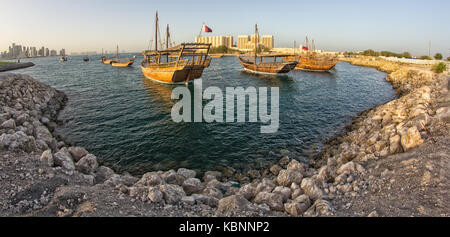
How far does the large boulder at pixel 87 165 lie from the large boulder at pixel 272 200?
5806 mm

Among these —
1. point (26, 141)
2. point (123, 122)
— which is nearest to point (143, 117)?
point (123, 122)

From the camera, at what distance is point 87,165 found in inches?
304

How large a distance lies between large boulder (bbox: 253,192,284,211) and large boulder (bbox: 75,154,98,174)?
229 inches

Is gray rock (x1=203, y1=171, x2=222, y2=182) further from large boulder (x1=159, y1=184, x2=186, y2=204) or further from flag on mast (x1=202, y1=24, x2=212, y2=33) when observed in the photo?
flag on mast (x1=202, y1=24, x2=212, y2=33)

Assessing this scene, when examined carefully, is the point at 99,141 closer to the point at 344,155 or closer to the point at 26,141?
the point at 26,141

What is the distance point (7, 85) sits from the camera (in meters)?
17.0

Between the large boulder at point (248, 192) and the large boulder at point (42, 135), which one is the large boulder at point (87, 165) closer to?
the large boulder at point (42, 135)

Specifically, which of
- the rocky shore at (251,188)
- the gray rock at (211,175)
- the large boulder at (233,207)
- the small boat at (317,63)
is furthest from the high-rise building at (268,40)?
the large boulder at (233,207)

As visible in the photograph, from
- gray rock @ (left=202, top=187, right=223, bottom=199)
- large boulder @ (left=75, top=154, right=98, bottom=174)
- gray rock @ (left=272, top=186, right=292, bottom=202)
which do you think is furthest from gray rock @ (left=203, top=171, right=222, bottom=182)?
large boulder @ (left=75, top=154, right=98, bottom=174)

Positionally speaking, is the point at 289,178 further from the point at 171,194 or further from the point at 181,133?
the point at 181,133

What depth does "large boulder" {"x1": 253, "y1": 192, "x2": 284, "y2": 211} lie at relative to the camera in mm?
5402

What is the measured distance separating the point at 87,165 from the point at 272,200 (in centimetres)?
646
